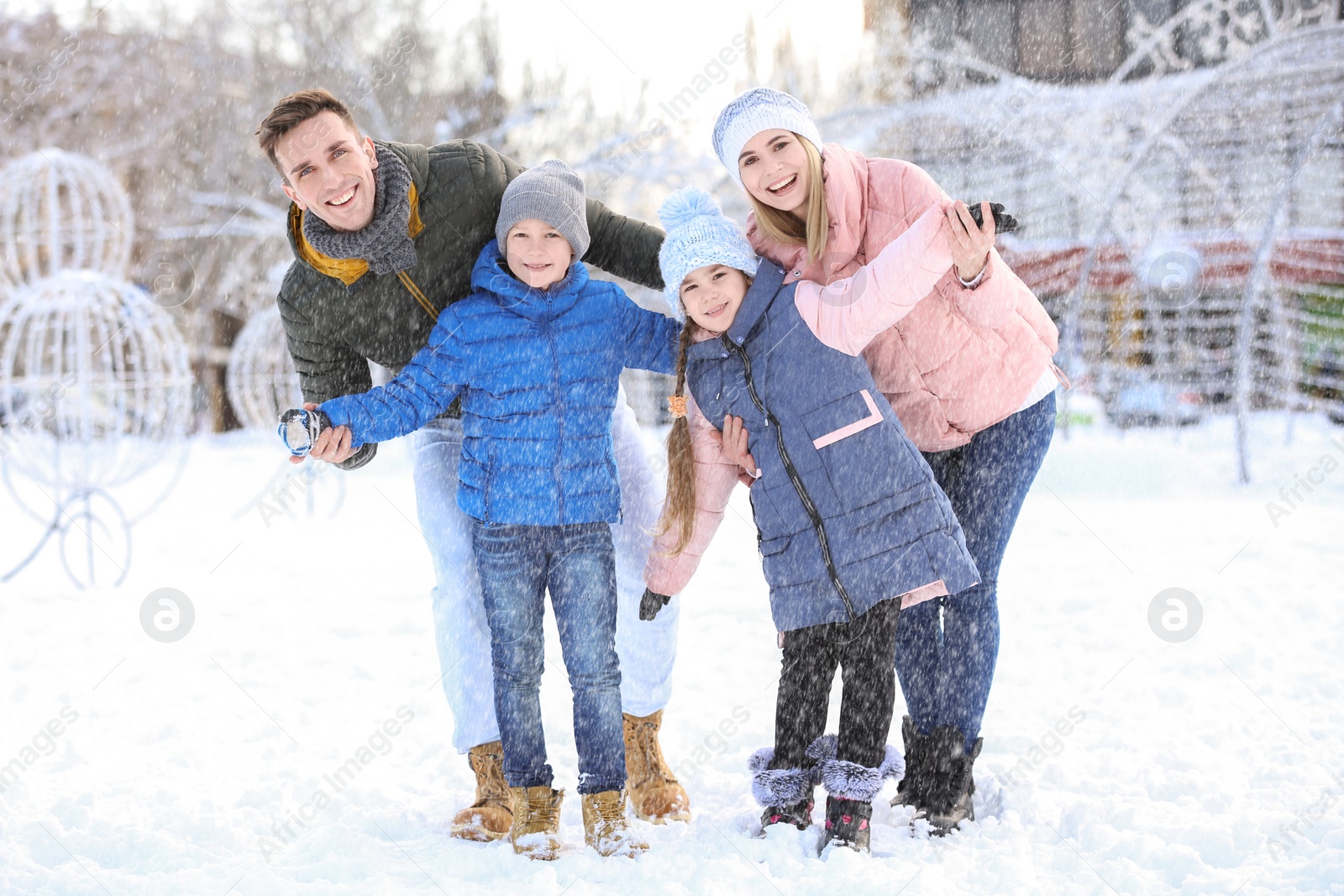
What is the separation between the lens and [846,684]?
2320mm

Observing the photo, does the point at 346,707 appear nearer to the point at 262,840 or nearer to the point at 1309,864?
the point at 262,840

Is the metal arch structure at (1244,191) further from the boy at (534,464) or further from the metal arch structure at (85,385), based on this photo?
the metal arch structure at (85,385)

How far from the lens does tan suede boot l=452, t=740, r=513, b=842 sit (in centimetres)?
254

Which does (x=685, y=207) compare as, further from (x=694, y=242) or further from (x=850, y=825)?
(x=850, y=825)

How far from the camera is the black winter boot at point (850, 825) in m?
2.26

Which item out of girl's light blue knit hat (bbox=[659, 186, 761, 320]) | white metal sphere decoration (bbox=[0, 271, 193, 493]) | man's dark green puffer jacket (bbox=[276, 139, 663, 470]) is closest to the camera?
girl's light blue knit hat (bbox=[659, 186, 761, 320])

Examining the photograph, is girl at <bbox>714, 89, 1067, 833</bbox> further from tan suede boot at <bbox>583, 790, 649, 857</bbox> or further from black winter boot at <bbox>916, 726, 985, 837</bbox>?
tan suede boot at <bbox>583, 790, 649, 857</bbox>

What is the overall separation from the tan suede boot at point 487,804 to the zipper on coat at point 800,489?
0.97 metres

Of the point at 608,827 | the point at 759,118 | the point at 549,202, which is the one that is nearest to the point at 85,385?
the point at 549,202

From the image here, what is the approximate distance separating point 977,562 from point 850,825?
2.18 feet

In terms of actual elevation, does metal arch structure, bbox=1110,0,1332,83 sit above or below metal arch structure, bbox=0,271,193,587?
above

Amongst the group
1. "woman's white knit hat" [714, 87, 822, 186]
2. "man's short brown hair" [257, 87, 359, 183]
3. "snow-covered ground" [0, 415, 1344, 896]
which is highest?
"man's short brown hair" [257, 87, 359, 183]

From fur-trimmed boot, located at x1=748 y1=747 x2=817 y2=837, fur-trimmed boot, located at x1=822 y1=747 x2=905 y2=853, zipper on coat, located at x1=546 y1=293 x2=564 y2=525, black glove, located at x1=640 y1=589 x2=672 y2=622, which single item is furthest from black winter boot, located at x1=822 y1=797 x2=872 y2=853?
zipper on coat, located at x1=546 y1=293 x2=564 y2=525

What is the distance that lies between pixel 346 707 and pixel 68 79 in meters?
14.1
